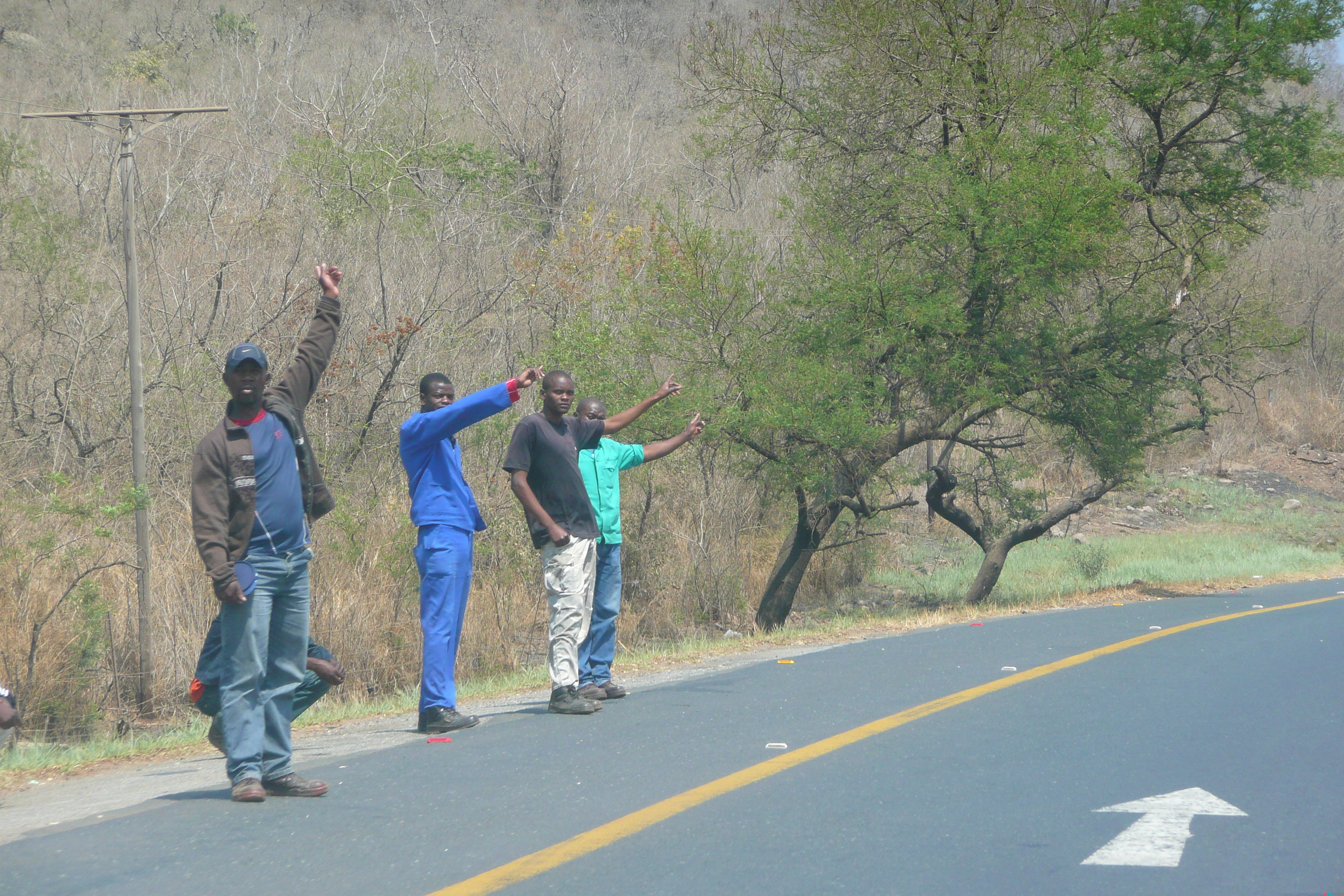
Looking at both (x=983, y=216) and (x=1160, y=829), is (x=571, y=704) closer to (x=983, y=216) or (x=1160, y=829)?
(x=1160, y=829)

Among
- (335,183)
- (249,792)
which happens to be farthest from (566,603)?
(335,183)

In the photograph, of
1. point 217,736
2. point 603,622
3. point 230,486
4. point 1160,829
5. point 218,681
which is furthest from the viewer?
point 603,622

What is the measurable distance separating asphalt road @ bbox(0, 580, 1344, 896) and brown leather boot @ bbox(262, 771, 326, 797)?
0.17 feet

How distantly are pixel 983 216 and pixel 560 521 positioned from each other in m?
9.39

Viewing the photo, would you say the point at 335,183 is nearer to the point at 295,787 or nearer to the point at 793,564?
the point at 793,564

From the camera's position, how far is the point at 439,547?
716 cm

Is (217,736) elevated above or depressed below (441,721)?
above

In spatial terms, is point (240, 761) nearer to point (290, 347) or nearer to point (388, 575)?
point (388, 575)

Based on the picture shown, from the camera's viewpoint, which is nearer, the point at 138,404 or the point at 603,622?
the point at 603,622

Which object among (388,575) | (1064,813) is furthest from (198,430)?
(1064,813)

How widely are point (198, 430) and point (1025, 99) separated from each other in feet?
38.0

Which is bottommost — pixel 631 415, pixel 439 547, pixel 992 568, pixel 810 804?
pixel 992 568

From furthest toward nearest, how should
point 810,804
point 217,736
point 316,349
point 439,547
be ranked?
1. point 439,547
2. point 316,349
3. point 217,736
4. point 810,804

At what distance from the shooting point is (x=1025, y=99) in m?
15.4
